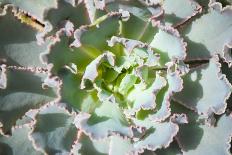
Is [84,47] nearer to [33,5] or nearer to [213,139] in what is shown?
[33,5]

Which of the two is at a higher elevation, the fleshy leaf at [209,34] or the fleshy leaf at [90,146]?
the fleshy leaf at [209,34]

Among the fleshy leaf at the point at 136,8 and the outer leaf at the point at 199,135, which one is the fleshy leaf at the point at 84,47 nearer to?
the fleshy leaf at the point at 136,8

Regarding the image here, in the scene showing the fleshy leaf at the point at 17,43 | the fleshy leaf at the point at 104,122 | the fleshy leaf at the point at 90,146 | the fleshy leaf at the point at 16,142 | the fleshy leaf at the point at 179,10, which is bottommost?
the fleshy leaf at the point at 16,142

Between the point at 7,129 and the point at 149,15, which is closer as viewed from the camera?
the point at 149,15

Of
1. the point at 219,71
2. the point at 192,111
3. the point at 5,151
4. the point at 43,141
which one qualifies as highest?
the point at 219,71

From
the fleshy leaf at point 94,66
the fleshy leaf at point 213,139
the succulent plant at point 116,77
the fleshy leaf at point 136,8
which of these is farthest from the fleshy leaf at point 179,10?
the fleshy leaf at point 213,139

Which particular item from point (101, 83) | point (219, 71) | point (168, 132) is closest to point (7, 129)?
point (101, 83)

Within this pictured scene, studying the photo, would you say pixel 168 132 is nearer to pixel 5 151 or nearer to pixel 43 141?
pixel 43 141
